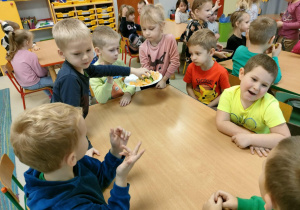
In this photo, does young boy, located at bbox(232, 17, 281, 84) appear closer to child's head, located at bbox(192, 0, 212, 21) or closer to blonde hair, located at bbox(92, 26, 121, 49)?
child's head, located at bbox(192, 0, 212, 21)

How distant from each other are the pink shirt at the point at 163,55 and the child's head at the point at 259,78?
2.83ft

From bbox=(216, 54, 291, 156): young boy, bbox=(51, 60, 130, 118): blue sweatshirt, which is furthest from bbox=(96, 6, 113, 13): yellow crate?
bbox=(216, 54, 291, 156): young boy

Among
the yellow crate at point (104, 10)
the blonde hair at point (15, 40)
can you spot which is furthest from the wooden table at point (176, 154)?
the yellow crate at point (104, 10)

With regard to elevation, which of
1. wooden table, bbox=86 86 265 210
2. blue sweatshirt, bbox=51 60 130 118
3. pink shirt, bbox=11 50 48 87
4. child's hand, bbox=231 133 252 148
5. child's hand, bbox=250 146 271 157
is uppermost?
blue sweatshirt, bbox=51 60 130 118

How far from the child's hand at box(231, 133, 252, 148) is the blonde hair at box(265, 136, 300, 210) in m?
0.48

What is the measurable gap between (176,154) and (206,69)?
1.01m

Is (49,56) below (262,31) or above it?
below

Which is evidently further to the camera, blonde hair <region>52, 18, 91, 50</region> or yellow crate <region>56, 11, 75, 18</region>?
yellow crate <region>56, 11, 75, 18</region>

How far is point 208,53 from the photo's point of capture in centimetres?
180

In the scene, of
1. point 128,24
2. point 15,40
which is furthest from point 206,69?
point 128,24

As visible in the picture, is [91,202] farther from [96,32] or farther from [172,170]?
[96,32]

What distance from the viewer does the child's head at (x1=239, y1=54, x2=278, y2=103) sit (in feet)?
3.89

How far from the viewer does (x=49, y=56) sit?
2953 mm

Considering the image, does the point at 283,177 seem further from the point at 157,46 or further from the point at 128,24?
the point at 128,24
